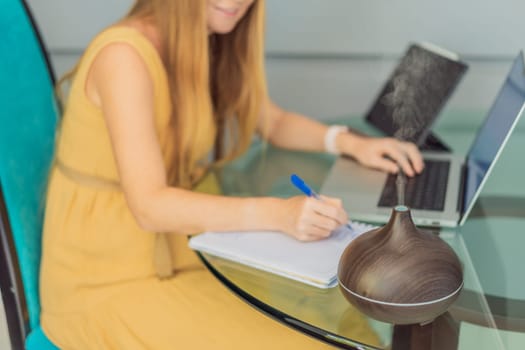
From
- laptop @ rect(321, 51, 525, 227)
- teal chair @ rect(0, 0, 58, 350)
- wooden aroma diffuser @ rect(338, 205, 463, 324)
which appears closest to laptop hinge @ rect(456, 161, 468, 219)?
laptop @ rect(321, 51, 525, 227)

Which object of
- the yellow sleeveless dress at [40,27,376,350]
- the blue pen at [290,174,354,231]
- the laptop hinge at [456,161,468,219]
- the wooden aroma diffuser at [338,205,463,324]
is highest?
the wooden aroma diffuser at [338,205,463,324]

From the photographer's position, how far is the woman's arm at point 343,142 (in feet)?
4.96

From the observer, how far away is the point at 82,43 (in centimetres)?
239

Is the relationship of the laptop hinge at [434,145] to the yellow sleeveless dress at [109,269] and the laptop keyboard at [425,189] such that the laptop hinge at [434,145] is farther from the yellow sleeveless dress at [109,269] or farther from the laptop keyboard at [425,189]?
the yellow sleeveless dress at [109,269]

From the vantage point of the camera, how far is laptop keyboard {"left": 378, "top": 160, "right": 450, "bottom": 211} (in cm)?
133

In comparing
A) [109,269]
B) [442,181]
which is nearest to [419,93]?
[442,181]

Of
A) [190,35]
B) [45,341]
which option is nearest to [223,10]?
[190,35]

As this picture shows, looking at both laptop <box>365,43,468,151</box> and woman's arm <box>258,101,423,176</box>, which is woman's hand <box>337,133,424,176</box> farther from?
laptop <box>365,43,468,151</box>

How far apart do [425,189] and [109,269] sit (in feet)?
1.95

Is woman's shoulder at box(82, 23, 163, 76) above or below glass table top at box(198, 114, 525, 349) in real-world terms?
above

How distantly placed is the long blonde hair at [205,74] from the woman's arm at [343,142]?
66 millimetres

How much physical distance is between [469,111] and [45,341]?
1.19 m

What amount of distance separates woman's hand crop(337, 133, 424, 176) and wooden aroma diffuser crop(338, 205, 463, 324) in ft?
1.81

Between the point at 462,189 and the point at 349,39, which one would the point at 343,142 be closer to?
the point at 462,189
